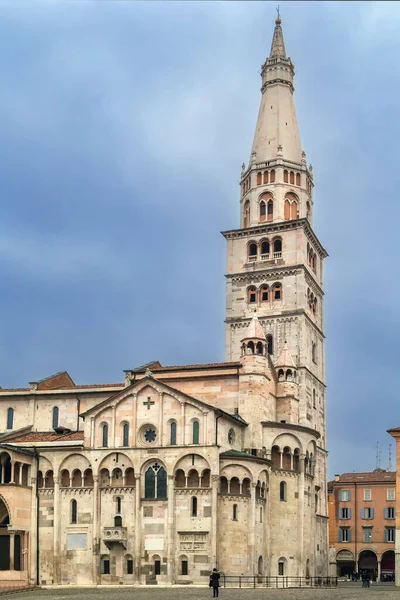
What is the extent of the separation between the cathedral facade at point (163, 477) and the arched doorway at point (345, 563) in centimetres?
2629

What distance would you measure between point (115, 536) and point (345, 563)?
47.0 metres

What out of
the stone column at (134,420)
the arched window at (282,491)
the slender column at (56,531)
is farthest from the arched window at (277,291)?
the slender column at (56,531)

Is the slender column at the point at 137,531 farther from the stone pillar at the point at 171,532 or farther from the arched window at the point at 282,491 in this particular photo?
the arched window at the point at 282,491

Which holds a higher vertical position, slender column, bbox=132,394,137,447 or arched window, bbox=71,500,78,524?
slender column, bbox=132,394,137,447

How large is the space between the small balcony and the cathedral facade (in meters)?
0.10

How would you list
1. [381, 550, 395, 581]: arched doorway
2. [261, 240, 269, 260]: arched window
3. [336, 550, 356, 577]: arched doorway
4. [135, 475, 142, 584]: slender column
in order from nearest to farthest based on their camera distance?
[135, 475, 142, 584]: slender column, [261, 240, 269, 260]: arched window, [381, 550, 395, 581]: arched doorway, [336, 550, 356, 577]: arched doorway

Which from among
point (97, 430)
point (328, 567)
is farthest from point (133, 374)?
point (328, 567)

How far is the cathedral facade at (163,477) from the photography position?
65312mm

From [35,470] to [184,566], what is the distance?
1335 cm

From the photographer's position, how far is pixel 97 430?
69500 mm

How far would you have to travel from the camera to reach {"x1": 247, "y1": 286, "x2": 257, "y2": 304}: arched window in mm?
88000

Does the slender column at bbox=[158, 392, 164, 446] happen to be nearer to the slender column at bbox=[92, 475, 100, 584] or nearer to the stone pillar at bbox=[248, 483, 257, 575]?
the slender column at bbox=[92, 475, 100, 584]

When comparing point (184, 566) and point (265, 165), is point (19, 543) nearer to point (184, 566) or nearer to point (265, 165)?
point (184, 566)

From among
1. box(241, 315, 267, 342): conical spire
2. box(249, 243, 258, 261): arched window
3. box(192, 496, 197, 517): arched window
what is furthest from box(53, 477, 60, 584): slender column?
box(249, 243, 258, 261): arched window
